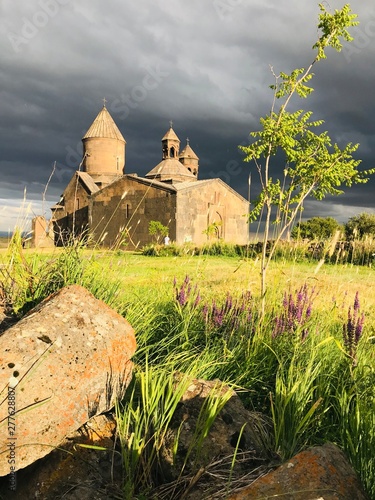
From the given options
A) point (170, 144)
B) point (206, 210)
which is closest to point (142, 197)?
point (206, 210)

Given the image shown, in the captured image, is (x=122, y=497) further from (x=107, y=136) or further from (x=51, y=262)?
(x=107, y=136)

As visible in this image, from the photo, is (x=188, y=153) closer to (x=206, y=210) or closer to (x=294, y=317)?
(x=206, y=210)

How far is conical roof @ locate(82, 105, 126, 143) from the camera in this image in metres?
39.3

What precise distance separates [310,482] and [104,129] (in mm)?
40796

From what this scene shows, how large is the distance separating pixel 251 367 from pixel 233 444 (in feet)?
3.17

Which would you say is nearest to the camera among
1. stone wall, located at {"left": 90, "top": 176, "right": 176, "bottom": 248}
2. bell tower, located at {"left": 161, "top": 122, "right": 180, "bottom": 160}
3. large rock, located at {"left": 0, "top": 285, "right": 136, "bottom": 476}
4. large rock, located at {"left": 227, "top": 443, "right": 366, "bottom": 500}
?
large rock, located at {"left": 227, "top": 443, "right": 366, "bottom": 500}

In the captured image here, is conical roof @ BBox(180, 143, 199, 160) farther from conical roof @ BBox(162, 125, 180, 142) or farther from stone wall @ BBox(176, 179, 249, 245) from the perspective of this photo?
stone wall @ BBox(176, 179, 249, 245)

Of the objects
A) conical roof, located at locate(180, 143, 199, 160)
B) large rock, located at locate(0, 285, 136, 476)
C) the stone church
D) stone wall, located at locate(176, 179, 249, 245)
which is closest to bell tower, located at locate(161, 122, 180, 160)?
the stone church

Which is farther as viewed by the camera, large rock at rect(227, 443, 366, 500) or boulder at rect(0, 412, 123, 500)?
boulder at rect(0, 412, 123, 500)

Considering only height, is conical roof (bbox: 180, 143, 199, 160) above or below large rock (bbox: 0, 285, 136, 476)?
above

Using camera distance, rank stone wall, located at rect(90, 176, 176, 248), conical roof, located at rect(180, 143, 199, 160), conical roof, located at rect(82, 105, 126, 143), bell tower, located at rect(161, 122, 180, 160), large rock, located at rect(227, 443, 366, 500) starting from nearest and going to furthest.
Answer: large rock, located at rect(227, 443, 366, 500) < stone wall, located at rect(90, 176, 176, 248) < conical roof, located at rect(82, 105, 126, 143) < bell tower, located at rect(161, 122, 180, 160) < conical roof, located at rect(180, 143, 199, 160)

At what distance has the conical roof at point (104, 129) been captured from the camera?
39.3 meters

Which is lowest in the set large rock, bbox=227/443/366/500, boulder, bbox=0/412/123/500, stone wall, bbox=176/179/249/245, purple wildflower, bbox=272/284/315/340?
boulder, bbox=0/412/123/500

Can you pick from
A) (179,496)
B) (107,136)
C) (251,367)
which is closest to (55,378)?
(179,496)
